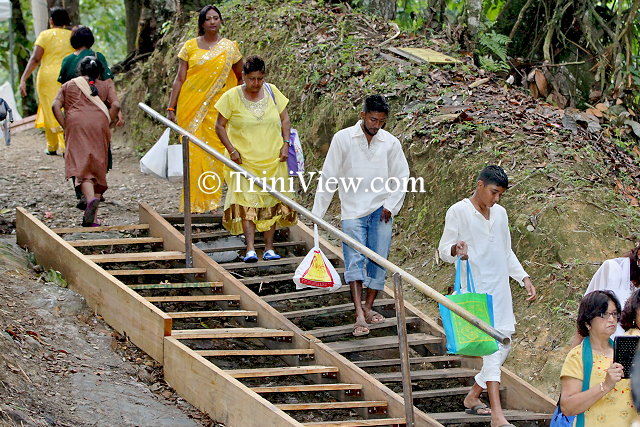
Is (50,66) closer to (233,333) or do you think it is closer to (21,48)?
(233,333)

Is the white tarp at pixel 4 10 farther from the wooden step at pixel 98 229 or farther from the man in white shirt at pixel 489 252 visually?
the man in white shirt at pixel 489 252

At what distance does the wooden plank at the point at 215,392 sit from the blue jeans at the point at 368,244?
4.69 feet

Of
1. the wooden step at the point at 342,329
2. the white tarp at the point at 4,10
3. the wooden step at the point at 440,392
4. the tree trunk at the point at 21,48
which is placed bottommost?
the tree trunk at the point at 21,48

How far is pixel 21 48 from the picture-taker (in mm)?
17562

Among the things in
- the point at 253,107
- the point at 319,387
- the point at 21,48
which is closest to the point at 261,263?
the point at 253,107

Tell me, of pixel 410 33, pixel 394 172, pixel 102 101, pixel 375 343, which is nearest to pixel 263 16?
pixel 410 33

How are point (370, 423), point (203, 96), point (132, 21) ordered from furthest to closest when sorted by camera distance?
point (132, 21), point (203, 96), point (370, 423)

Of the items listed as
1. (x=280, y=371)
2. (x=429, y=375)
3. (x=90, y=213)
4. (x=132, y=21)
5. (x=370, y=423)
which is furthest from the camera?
(x=132, y=21)

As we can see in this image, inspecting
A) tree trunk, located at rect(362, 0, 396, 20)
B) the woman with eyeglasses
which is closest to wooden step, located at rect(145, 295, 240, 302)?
the woman with eyeglasses

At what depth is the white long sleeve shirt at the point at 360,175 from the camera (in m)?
7.26

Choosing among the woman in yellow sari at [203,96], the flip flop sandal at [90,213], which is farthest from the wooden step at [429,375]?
the flip flop sandal at [90,213]

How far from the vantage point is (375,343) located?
7.08 meters

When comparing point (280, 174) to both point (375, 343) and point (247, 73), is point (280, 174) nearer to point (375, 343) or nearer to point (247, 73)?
point (247, 73)

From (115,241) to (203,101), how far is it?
1.73m
